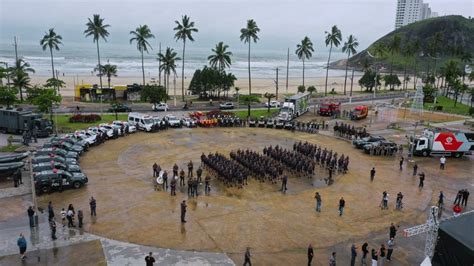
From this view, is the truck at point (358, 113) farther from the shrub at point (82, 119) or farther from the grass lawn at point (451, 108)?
the shrub at point (82, 119)

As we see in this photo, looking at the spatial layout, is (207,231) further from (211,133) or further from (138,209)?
(211,133)

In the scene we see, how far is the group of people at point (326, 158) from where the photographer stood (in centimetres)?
3259

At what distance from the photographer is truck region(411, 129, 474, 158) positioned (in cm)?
3853

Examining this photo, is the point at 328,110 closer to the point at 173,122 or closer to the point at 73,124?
the point at 173,122

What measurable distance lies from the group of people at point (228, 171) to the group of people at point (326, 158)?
7158 millimetres

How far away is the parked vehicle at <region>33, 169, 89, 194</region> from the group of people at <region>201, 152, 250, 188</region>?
940cm

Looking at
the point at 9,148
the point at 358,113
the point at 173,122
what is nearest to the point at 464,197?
the point at 358,113

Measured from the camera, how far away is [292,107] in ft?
182

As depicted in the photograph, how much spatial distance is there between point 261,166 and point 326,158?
729 cm

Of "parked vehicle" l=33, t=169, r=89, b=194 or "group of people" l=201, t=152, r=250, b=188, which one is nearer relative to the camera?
"parked vehicle" l=33, t=169, r=89, b=194

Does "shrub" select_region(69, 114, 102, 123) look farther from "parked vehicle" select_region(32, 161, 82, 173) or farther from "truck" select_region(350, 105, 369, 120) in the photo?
"truck" select_region(350, 105, 369, 120)

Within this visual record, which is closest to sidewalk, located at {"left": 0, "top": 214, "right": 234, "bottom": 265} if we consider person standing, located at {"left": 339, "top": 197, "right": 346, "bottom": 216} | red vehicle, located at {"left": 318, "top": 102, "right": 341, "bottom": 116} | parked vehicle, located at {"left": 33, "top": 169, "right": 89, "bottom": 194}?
parked vehicle, located at {"left": 33, "top": 169, "right": 89, "bottom": 194}

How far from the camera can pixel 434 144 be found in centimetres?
3872

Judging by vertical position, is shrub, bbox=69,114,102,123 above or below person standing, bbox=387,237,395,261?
above
